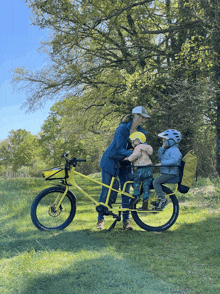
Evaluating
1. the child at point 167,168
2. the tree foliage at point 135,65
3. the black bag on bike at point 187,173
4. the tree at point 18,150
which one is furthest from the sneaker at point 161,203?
the tree at point 18,150

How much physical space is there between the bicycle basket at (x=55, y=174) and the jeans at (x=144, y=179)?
1221mm

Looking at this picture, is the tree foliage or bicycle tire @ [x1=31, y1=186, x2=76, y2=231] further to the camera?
the tree foliage

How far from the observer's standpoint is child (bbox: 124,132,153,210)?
502cm

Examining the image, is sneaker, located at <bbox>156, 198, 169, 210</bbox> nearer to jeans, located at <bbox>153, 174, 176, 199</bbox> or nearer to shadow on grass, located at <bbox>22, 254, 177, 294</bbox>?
jeans, located at <bbox>153, 174, 176, 199</bbox>

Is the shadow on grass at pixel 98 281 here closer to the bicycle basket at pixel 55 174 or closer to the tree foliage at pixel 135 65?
the bicycle basket at pixel 55 174

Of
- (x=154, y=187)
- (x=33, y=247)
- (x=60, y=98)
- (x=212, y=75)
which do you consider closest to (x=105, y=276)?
(x=33, y=247)

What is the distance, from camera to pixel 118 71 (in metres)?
12.8

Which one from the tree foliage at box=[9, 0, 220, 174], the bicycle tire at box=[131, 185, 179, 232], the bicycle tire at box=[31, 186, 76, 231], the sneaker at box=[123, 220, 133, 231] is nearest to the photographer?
the bicycle tire at box=[31, 186, 76, 231]

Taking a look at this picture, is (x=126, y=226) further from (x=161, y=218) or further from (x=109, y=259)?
(x=109, y=259)

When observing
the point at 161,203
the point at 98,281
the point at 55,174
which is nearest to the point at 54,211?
the point at 55,174

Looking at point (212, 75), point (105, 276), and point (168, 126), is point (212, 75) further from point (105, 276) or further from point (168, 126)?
point (105, 276)

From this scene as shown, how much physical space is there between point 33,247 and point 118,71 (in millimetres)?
9879

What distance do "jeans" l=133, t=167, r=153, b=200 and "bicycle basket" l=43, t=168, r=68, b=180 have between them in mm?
1221

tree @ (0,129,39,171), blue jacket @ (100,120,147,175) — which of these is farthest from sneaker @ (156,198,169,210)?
tree @ (0,129,39,171)
